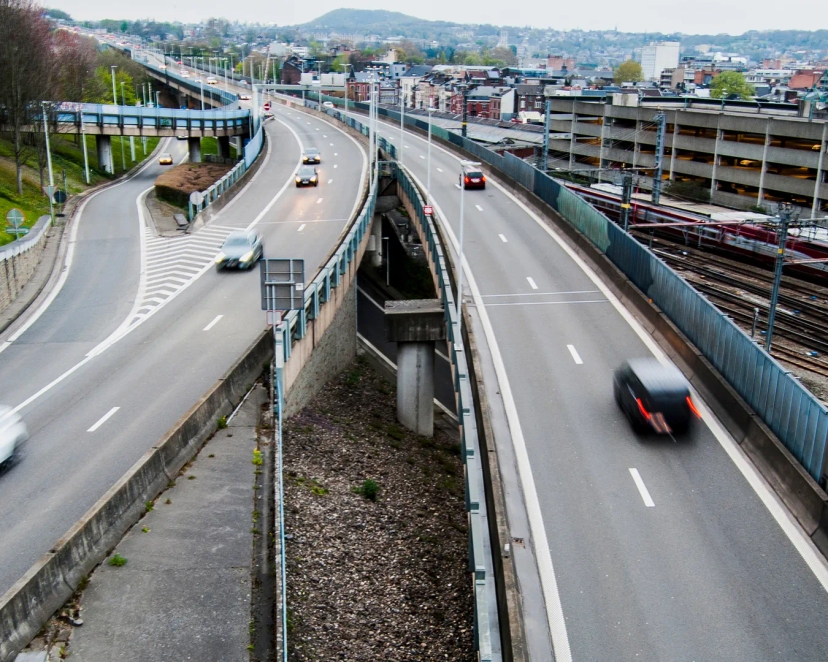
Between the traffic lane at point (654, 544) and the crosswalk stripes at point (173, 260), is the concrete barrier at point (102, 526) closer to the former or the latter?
the traffic lane at point (654, 544)

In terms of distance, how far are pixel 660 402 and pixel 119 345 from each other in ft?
53.9

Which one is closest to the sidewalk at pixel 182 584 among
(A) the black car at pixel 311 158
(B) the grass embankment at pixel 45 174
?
(B) the grass embankment at pixel 45 174

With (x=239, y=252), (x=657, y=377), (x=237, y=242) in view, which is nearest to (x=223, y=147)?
(x=237, y=242)

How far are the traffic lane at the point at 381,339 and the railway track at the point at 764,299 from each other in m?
13.5

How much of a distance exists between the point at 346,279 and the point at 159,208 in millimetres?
24120

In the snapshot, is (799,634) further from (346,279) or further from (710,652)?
(346,279)

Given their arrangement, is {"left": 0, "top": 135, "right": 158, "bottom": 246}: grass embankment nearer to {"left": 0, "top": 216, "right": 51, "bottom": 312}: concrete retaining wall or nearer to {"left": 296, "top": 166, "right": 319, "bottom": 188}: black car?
{"left": 0, "top": 216, "right": 51, "bottom": 312}: concrete retaining wall

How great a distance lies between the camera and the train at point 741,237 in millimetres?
51609

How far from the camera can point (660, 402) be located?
20109mm

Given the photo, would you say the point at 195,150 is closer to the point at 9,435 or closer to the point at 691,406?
the point at 9,435

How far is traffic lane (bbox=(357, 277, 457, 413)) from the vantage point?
40.3 meters

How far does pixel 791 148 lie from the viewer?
229 feet

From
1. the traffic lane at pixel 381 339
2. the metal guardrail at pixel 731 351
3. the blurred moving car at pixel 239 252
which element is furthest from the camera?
the traffic lane at pixel 381 339

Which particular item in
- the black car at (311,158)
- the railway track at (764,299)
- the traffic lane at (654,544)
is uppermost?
the black car at (311,158)
